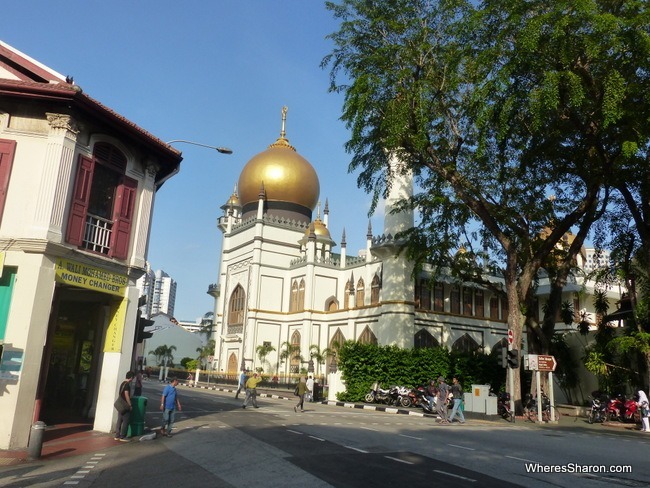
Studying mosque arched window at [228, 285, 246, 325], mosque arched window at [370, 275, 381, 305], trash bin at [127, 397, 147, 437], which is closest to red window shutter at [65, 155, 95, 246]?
trash bin at [127, 397, 147, 437]

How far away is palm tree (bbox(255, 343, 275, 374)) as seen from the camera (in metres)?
43.7

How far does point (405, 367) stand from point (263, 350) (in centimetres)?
1934

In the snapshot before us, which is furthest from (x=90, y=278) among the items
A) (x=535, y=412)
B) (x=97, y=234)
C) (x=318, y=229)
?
(x=318, y=229)

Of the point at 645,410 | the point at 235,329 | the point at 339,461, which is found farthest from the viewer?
the point at 235,329

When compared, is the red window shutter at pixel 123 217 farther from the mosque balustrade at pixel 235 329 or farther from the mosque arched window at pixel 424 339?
the mosque balustrade at pixel 235 329

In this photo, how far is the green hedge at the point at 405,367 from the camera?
87.8 feet

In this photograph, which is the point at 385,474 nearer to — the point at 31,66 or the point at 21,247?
the point at 21,247

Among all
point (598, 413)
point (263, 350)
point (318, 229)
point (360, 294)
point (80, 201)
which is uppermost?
point (318, 229)

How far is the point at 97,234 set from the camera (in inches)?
495

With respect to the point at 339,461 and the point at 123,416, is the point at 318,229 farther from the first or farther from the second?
the point at 339,461

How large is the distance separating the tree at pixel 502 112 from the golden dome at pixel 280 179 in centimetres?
2728

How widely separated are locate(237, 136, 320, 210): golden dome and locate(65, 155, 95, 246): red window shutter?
38.8 metres

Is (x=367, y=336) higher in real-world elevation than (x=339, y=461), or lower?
higher

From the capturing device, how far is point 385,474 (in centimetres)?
793
